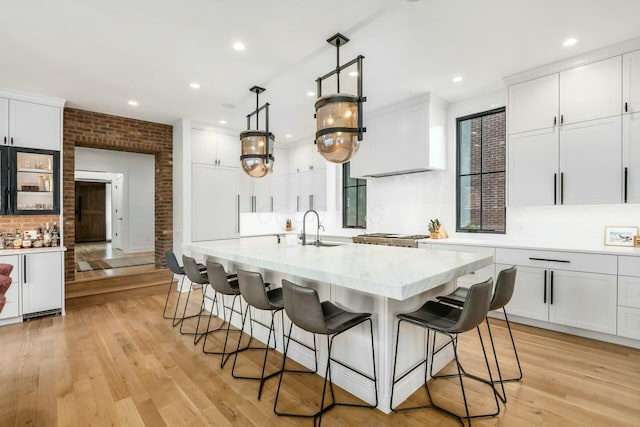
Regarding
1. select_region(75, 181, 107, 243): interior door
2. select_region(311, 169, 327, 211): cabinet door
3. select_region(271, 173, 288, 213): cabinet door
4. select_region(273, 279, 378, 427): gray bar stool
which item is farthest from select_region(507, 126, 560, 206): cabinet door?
select_region(75, 181, 107, 243): interior door

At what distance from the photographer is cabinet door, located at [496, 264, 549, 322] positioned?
10.8 ft

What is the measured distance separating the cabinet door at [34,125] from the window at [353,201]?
14.0 feet

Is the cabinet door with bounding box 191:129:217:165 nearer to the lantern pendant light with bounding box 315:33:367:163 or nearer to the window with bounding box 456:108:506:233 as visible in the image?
the lantern pendant light with bounding box 315:33:367:163

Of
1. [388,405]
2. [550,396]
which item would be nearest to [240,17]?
[388,405]

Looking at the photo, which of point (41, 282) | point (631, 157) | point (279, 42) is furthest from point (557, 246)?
point (41, 282)

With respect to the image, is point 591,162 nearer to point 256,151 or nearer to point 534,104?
point 534,104

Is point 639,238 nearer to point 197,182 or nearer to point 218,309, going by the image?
point 218,309

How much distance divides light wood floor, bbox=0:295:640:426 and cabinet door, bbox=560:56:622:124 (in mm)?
2197

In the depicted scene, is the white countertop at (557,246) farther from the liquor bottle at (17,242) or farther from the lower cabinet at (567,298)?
the liquor bottle at (17,242)

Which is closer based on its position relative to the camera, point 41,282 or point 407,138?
point 41,282

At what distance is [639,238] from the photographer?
3.11m

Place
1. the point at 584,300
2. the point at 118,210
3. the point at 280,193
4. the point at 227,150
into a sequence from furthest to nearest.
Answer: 1. the point at 118,210
2. the point at 280,193
3. the point at 227,150
4. the point at 584,300

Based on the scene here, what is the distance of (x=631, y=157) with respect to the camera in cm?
293

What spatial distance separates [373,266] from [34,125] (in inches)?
182
